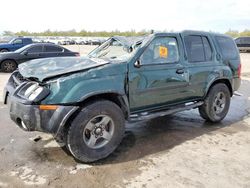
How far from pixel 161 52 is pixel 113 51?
813 millimetres

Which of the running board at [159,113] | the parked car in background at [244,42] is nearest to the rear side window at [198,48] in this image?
the running board at [159,113]

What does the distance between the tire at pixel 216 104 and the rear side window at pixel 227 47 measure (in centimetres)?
65

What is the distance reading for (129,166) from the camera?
411 centimetres

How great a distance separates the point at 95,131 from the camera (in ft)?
13.9

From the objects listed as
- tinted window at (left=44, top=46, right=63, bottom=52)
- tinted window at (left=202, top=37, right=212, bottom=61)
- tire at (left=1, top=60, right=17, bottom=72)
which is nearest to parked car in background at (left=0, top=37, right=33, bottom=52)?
tinted window at (left=44, top=46, right=63, bottom=52)

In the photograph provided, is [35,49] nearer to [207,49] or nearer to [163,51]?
[207,49]

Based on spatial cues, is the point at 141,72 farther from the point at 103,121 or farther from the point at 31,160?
the point at 31,160

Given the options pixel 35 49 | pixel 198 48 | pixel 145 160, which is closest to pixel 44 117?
pixel 145 160

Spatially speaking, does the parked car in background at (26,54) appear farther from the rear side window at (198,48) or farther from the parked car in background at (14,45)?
the rear side window at (198,48)

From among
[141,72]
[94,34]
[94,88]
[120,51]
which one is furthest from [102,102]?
[94,34]

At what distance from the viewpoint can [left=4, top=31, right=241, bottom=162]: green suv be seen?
152 inches

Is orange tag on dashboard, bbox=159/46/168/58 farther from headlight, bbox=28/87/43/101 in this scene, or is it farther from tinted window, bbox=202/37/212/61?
headlight, bbox=28/87/43/101

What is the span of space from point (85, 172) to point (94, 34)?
9429 cm

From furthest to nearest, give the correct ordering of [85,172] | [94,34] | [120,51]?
[94,34] < [120,51] < [85,172]
